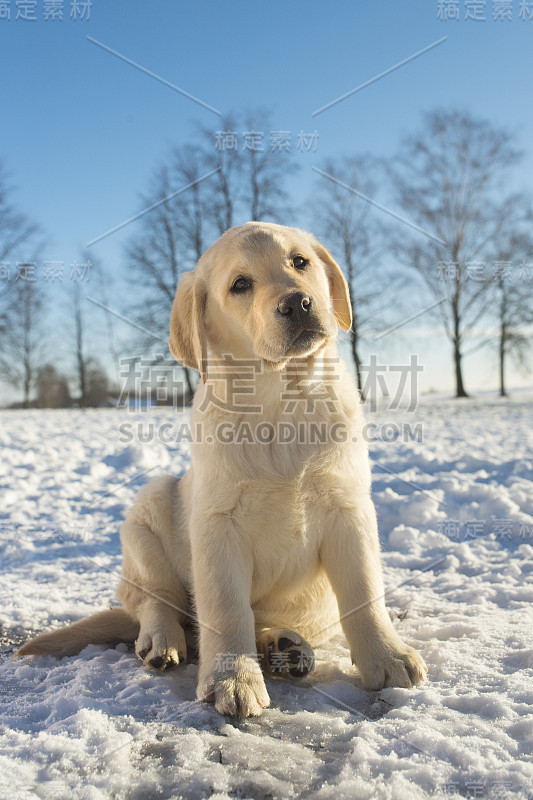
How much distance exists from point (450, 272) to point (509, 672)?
1848 cm

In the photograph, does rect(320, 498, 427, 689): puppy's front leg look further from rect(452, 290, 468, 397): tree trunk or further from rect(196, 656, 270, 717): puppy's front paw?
rect(452, 290, 468, 397): tree trunk

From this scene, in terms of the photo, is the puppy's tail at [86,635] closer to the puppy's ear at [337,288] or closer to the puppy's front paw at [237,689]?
the puppy's front paw at [237,689]

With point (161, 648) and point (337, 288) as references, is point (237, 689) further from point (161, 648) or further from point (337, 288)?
point (337, 288)

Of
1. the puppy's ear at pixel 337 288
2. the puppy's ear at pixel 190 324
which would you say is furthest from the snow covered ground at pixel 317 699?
the puppy's ear at pixel 337 288

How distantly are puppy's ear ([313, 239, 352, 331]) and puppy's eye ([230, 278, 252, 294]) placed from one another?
560mm

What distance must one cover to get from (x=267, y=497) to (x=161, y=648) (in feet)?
2.83

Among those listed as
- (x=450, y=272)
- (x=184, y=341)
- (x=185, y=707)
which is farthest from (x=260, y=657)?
(x=450, y=272)

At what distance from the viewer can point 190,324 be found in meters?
3.15

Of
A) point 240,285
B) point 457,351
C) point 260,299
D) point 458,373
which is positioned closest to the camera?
point 260,299

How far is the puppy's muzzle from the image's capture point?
264 centimetres

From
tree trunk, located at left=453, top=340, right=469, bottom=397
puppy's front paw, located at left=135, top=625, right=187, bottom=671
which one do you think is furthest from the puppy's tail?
tree trunk, located at left=453, top=340, right=469, bottom=397

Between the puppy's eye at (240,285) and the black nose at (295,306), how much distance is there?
12.6 inches

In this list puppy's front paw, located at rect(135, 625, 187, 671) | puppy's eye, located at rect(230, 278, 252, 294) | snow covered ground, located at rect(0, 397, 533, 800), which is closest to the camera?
snow covered ground, located at rect(0, 397, 533, 800)

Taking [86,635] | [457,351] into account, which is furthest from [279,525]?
[457,351]
